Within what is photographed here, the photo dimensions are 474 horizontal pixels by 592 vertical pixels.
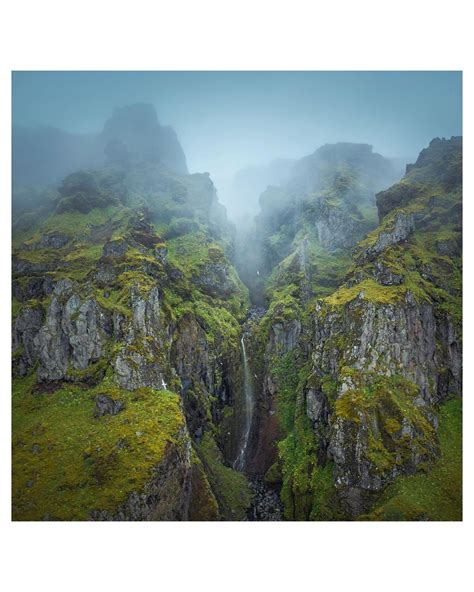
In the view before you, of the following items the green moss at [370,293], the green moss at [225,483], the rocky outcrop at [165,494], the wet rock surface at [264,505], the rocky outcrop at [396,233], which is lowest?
the wet rock surface at [264,505]

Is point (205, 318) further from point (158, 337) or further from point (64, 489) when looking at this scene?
point (64, 489)

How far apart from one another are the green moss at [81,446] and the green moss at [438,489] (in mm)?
13332

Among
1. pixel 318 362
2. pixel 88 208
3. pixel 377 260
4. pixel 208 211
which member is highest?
pixel 208 211

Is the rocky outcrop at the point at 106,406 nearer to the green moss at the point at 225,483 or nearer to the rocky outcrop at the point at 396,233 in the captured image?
the green moss at the point at 225,483

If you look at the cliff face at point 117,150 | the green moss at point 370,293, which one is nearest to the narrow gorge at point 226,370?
the green moss at point 370,293

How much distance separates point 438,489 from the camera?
750 inches

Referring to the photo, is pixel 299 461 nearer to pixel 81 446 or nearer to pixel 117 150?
pixel 81 446

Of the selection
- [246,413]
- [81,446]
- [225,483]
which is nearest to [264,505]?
[225,483]

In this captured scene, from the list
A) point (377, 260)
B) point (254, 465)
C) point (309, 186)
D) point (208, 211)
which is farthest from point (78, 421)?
point (309, 186)

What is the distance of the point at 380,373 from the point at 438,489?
26.0ft

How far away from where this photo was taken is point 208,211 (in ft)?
199

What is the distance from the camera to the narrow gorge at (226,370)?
2009cm

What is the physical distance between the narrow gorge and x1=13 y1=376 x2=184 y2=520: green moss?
0.33ft

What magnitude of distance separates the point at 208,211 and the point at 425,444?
48347 millimetres
